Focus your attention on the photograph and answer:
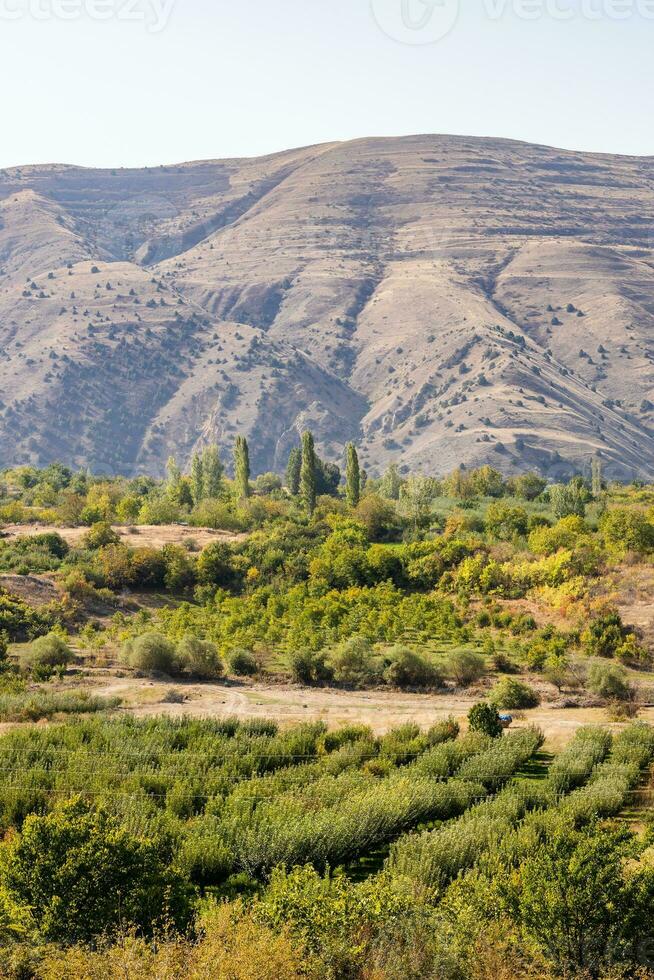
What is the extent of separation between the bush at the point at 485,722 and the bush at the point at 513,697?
17.4 feet

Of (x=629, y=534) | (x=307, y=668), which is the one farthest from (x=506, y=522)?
(x=307, y=668)

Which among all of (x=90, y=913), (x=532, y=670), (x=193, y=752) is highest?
(x=90, y=913)

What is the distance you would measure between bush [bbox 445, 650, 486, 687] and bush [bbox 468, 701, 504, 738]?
855cm

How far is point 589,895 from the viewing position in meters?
15.9

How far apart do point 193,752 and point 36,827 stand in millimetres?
10256

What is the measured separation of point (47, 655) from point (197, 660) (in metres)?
6.08

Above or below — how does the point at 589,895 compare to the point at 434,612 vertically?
above

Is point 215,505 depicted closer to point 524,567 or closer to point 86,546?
point 86,546

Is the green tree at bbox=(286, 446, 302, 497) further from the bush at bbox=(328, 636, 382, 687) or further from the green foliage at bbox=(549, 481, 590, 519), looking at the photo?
the bush at bbox=(328, 636, 382, 687)

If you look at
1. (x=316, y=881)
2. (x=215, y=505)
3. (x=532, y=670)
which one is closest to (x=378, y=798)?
(x=316, y=881)

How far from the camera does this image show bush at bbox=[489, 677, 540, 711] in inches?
1412

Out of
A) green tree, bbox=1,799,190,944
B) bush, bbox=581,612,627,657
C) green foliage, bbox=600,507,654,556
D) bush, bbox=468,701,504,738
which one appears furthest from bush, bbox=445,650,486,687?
green tree, bbox=1,799,190,944

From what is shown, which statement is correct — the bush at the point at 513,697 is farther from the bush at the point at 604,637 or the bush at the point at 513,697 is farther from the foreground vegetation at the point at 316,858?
the foreground vegetation at the point at 316,858

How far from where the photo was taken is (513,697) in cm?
3591
